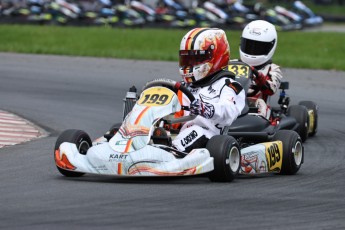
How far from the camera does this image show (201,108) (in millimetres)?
8195

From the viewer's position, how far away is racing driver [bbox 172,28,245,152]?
8.30 m

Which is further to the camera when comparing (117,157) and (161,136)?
(161,136)

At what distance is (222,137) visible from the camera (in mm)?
7957

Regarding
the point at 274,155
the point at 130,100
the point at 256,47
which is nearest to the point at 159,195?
the point at 130,100

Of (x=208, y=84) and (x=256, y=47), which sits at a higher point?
(x=256, y=47)

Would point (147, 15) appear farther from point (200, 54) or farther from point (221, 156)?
point (221, 156)

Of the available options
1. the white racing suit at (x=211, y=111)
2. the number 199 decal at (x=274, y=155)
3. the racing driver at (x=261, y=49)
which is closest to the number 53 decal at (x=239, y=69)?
the white racing suit at (x=211, y=111)

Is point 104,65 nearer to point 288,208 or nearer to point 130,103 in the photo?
point 130,103

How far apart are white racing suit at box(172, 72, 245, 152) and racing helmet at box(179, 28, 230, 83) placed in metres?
0.12

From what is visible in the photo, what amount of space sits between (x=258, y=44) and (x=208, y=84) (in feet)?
8.85

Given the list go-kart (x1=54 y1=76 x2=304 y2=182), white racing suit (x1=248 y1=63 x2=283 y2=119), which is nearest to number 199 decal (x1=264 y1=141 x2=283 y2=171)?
go-kart (x1=54 y1=76 x2=304 y2=182)

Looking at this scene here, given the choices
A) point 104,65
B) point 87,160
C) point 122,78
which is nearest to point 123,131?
point 87,160

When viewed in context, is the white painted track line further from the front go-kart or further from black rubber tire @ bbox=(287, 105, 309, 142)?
black rubber tire @ bbox=(287, 105, 309, 142)

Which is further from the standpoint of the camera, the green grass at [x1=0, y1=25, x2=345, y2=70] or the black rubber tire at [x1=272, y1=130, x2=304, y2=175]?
the green grass at [x1=0, y1=25, x2=345, y2=70]
